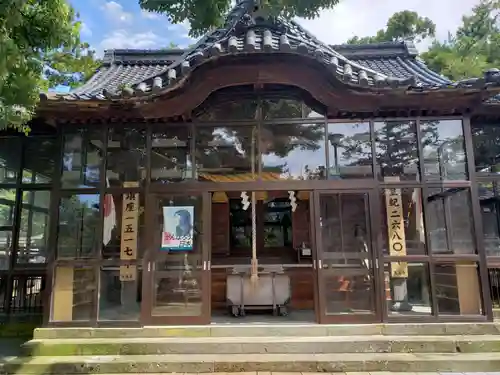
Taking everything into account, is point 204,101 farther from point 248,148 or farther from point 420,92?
point 420,92

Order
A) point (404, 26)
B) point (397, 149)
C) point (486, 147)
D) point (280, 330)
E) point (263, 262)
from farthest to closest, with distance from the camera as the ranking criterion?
point (404, 26) → point (263, 262) → point (486, 147) → point (397, 149) → point (280, 330)

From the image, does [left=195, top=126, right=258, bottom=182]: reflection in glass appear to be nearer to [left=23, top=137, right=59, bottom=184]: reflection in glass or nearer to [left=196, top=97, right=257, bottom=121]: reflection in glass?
[left=196, top=97, right=257, bottom=121]: reflection in glass

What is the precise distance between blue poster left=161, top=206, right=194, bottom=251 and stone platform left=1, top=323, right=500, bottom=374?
127cm

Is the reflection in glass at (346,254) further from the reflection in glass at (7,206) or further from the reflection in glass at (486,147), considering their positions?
the reflection in glass at (7,206)

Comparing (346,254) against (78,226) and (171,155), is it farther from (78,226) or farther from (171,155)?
(78,226)

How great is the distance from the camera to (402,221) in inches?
239

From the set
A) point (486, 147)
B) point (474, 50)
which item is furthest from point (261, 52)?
point (474, 50)

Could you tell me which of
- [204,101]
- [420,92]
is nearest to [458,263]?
[420,92]

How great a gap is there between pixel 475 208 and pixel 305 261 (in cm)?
429

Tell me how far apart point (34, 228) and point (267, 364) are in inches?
199

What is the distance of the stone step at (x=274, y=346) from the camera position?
17.5ft

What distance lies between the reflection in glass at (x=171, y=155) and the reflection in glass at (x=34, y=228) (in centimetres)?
255

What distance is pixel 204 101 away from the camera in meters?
6.12

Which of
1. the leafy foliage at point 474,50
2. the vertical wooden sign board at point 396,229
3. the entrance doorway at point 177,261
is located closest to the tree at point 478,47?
the leafy foliage at point 474,50
